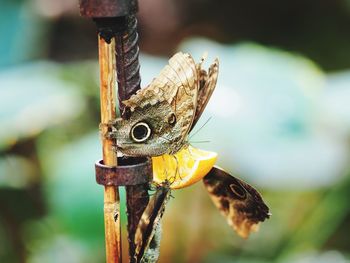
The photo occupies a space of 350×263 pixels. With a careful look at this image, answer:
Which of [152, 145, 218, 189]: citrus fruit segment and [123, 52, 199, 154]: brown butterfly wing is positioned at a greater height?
[123, 52, 199, 154]: brown butterfly wing

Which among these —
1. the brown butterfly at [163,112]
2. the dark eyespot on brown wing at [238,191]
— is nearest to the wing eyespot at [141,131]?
the brown butterfly at [163,112]

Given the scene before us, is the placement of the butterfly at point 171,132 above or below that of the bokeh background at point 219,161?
above

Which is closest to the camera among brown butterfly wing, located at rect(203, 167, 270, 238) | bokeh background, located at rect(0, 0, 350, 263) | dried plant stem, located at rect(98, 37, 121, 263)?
dried plant stem, located at rect(98, 37, 121, 263)

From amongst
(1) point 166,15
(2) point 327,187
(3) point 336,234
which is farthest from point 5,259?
(1) point 166,15

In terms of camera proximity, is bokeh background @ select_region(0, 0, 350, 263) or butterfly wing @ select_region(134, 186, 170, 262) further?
bokeh background @ select_region(0, 0, 350, 263)

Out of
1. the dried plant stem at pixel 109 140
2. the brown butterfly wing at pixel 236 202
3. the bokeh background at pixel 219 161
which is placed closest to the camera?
the dried plant stem at pixel 109 140

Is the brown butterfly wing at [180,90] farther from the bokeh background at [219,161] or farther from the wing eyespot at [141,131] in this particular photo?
the bokeh background at [219,161]

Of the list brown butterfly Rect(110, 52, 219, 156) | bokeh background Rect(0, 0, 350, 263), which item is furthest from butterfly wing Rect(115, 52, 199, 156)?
bokeh background Rect(0, 0, 350, 263)

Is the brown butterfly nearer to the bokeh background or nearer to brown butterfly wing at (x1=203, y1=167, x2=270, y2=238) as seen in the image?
brown butterfly wing at (x1=203, y1=167, x2=270, y2=238)
